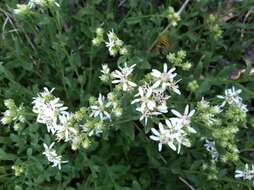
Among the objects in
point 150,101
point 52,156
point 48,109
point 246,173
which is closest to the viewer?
point 150,101

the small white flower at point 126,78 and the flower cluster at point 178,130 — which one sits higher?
the small white flower at point 126,78

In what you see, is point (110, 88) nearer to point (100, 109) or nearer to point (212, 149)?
point (100, 109)

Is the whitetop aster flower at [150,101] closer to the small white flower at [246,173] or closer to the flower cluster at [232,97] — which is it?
the flower cluster at [232,97]

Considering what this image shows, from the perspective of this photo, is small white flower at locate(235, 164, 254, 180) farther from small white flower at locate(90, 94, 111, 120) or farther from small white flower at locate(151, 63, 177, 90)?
small white flower at locate(90, 94, 111, 120)

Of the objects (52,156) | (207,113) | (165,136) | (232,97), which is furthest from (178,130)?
(52,156)

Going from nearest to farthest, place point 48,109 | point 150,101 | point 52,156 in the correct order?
point 150,101 < point 48,109 < point 52,156

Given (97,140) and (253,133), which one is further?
(253,133)

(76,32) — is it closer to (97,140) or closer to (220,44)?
(97,140)

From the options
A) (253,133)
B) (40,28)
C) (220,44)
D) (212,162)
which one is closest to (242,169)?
(212,162)

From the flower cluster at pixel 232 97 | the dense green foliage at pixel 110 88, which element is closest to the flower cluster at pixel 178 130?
the dense green foliage at pixel 110 88
